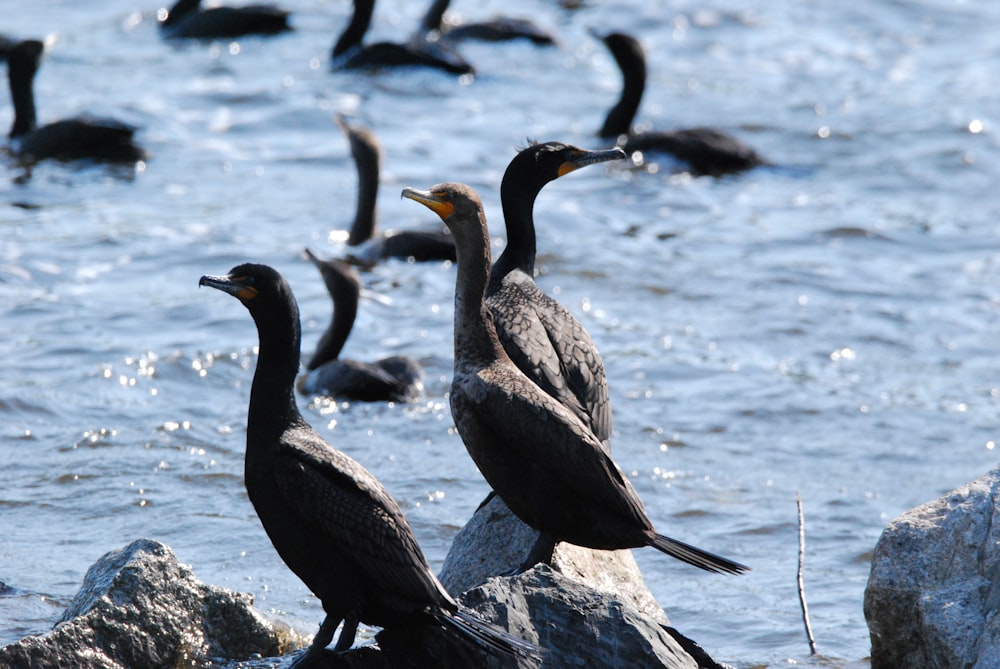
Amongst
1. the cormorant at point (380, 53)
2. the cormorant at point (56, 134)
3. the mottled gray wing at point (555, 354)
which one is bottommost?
the cormorant at point (56, 134)

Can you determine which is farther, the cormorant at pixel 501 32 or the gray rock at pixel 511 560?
the cormorant at pixel 501 32

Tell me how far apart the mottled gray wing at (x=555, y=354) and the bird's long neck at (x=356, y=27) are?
10.9 metres

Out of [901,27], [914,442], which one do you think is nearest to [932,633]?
[914,442]

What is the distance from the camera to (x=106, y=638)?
489 cm

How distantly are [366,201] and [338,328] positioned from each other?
255cm

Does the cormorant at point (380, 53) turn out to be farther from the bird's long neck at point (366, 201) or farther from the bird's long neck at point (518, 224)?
the bird's long neck at point (518, 224)

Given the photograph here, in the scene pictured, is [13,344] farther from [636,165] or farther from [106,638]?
[636,165]

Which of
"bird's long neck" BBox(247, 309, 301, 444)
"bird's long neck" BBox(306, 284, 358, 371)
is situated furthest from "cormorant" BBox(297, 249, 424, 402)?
"bird's long neck" BBox(247, 309, 301, 444)

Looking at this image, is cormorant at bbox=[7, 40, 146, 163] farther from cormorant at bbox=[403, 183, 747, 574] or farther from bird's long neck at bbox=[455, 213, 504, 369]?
cormorant at bbox=[403, 183, 747, 574]

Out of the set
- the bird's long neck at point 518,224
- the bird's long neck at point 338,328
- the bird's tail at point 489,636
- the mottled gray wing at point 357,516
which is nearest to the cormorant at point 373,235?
the bird's long neck at point 338,328

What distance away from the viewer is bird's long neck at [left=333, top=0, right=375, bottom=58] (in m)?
16.5

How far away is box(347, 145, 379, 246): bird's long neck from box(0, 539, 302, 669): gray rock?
660 centimetres

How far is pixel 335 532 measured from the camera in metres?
4.56

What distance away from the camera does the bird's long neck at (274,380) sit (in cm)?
476
